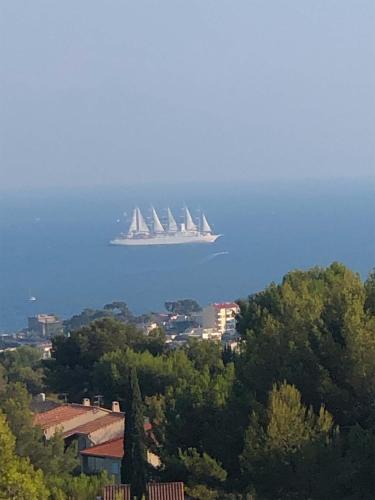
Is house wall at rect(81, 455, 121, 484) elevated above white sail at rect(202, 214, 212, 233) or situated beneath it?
elevated above

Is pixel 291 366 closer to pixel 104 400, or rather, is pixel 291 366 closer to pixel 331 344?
pixel 331 344

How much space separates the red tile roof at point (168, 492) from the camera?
8.07m

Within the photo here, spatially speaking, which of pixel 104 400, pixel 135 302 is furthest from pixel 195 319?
pixel 104 400

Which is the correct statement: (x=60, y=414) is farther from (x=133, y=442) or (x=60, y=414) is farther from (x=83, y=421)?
(x=133, y=442)

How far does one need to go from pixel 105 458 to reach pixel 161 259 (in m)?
64.7

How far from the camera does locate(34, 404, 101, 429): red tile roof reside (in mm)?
12633

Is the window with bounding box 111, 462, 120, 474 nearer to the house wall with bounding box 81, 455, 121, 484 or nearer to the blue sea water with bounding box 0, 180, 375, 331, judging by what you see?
the house wall with bounding box 81, 455, 121, 484

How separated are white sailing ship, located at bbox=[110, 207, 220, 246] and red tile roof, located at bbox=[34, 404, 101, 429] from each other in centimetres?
7134

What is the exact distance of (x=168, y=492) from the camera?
26.6 feet

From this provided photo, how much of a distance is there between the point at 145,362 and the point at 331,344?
598 centimetres

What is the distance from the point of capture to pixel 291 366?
893cm

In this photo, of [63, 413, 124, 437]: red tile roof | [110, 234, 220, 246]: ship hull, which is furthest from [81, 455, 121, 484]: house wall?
[110, 234, 220, 246]: ship hull

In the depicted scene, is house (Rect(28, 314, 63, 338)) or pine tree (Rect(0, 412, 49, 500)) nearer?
pine tree (Rect(0, 412, 49, 500))

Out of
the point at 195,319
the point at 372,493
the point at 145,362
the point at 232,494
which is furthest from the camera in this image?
the point at 195,319
